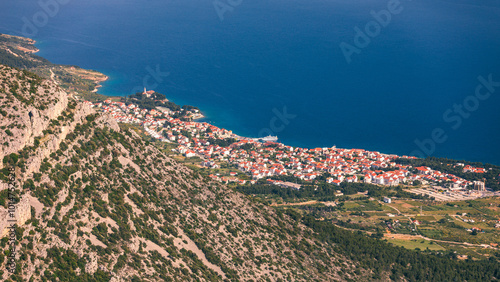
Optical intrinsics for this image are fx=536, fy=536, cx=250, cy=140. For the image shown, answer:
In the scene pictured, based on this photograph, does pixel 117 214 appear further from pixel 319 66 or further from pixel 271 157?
pixel 319 66

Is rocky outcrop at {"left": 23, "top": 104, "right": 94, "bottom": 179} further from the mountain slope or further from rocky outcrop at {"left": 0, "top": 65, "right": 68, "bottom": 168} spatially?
rocky outcrop at {"left": 0, "top": 65, "right": 68, "bottom": 168}

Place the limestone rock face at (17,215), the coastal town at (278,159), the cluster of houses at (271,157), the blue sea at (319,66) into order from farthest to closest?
→ the blue sea at (319,66), the cluster of houses at (271,157), the coastal town at (278,159), the limestone rock face at (17,215)

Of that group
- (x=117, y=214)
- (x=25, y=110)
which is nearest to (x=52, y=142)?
(x=25, y=110)

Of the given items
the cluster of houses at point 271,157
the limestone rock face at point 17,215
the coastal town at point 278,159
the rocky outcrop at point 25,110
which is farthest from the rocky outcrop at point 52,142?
the cluster of houses at point 271,157

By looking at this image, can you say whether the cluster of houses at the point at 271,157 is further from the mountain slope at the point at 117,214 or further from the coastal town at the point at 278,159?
the mountain slope at the point at 117,214

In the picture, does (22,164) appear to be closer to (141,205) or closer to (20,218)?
(20,218)

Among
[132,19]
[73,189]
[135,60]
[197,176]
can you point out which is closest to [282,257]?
[197,176]
